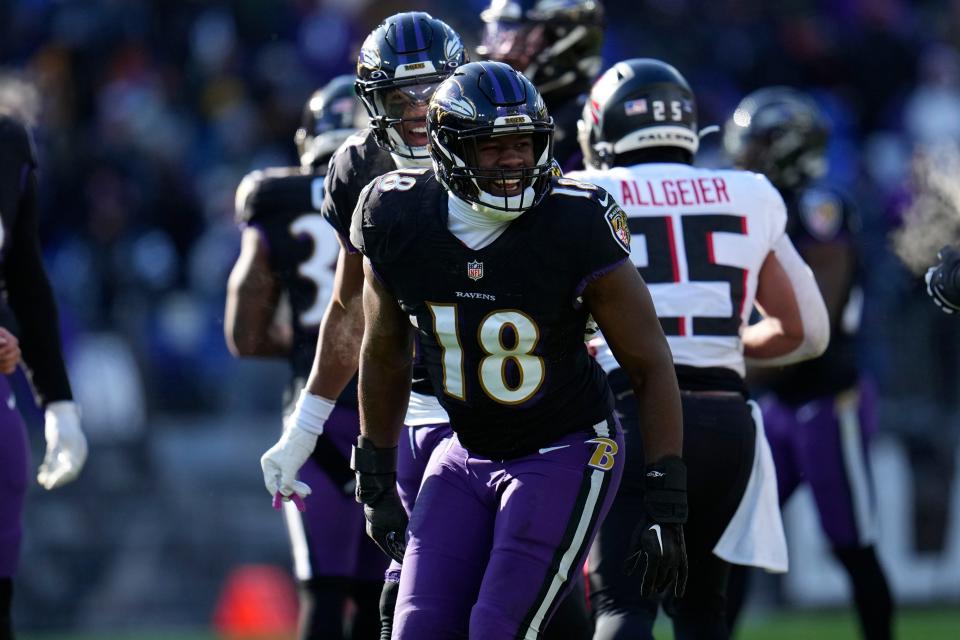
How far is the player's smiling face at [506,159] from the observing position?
162 inches

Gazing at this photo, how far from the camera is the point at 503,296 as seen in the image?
4.16 m

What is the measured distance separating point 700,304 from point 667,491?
92 cm

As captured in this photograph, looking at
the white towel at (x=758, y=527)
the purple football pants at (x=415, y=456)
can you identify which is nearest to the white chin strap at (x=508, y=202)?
the purple football pants at (x=415, y=456)

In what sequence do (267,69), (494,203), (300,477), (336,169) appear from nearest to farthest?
1. (494,203)
2. (336,169)
3. (300,477)
4. (267,69)

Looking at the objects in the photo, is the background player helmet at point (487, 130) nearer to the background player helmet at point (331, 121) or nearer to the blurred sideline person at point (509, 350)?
the blurred sideline person at point (509, 350)

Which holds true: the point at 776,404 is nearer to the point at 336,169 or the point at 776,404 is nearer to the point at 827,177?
the point at 336,169

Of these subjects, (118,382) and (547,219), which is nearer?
(547,219)

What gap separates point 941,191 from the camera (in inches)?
229

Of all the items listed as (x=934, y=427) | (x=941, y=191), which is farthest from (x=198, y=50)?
(x=941, y=191)

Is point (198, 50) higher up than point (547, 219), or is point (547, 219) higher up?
point (198, 50)

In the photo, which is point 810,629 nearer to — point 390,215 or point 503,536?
point 503,536

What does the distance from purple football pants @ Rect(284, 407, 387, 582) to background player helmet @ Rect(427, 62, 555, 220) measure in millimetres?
1584

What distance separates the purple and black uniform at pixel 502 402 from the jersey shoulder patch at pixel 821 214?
253 cm

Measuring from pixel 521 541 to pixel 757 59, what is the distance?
10492mm
